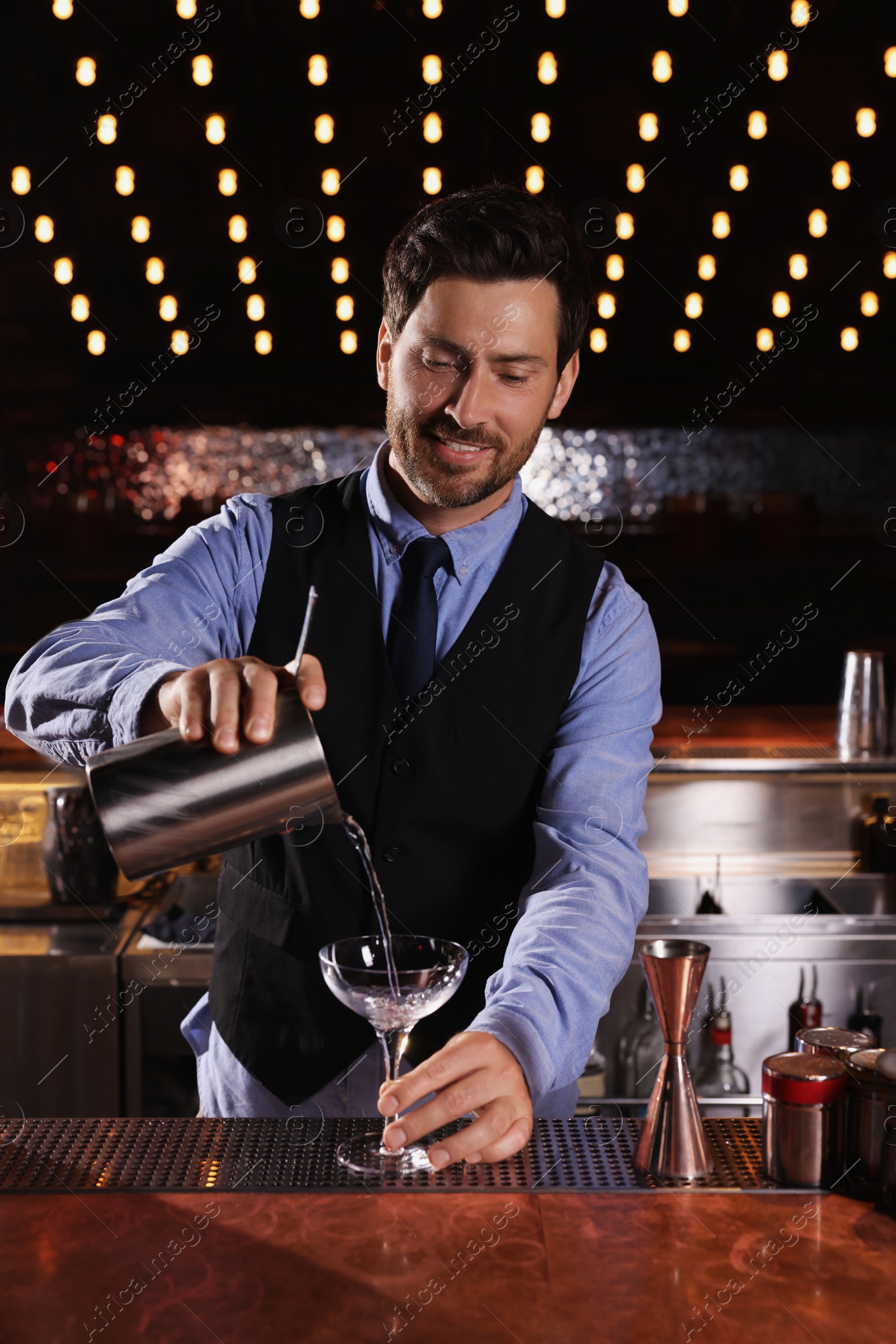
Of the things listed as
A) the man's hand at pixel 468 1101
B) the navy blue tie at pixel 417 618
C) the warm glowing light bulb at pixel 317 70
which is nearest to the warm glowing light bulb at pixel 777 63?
the warm glowing light bulb at pixel 317 70

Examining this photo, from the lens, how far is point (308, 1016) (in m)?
1.61

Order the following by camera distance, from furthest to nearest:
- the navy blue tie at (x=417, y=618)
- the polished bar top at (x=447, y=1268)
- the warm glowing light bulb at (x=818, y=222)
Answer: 1. the warm glowing light bulb at (x=818, y=222)
2. the navy blue tie at (x=417, y=618)
3. the polished bar top at (x=447, y=1268)

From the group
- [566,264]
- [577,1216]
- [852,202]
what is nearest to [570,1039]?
[577,1216]

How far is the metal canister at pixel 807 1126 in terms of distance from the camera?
1189 mm

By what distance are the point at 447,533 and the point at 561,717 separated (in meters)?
0.32

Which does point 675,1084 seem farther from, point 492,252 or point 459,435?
point 492,252

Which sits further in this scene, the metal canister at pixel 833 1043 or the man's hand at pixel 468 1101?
the metal canister at pixel 833 1043

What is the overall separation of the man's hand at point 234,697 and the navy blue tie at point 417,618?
511 mm

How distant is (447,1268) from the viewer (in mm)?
1038

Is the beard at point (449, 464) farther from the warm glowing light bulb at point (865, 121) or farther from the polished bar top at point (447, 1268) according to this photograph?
the warm glowing light bulb at point (865, 121)

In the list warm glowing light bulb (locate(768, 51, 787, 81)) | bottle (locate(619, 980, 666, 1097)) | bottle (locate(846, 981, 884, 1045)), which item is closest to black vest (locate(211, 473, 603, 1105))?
bottle (locate(619, 980, 666, 1097))

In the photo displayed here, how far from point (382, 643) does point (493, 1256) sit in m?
0.83

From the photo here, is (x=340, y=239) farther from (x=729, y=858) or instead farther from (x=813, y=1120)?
(x=813, y=1120)

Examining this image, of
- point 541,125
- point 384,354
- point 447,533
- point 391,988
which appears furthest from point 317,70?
point 391,988
